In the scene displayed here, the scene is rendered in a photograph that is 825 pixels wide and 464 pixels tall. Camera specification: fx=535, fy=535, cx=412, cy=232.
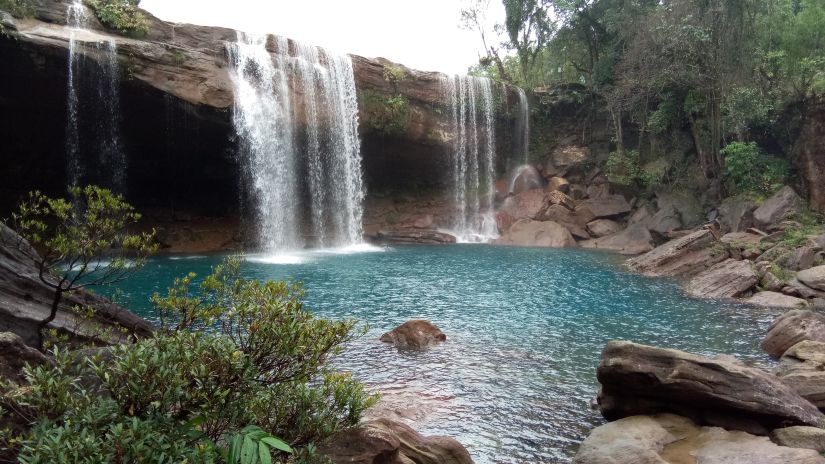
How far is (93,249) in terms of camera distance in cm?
531

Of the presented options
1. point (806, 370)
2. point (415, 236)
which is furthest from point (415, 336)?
point (415, 236)

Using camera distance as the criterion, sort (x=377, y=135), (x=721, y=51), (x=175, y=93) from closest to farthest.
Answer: (x=175, y=93)
(x=721, y=51)
(x=377, y=135)

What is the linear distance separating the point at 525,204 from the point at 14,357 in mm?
33463

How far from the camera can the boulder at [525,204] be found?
3516 cm

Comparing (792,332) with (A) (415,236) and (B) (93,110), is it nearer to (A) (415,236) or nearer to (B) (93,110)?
(A) (415,236)

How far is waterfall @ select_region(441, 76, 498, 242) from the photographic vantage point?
34125 millimetres

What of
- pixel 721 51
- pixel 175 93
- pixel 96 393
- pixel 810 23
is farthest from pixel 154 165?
pixel 810 23

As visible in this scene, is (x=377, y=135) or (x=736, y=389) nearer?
(x=736, y=389)

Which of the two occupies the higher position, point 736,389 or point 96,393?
point 96,393

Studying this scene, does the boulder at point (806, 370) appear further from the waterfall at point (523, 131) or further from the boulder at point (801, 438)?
the waterfall at point (523, 131)

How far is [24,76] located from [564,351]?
21.9m

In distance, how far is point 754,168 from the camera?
2534 centimetres

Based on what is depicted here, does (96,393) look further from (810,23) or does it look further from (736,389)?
(810,23)

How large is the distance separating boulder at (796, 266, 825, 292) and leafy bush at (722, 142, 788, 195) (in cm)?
1107
